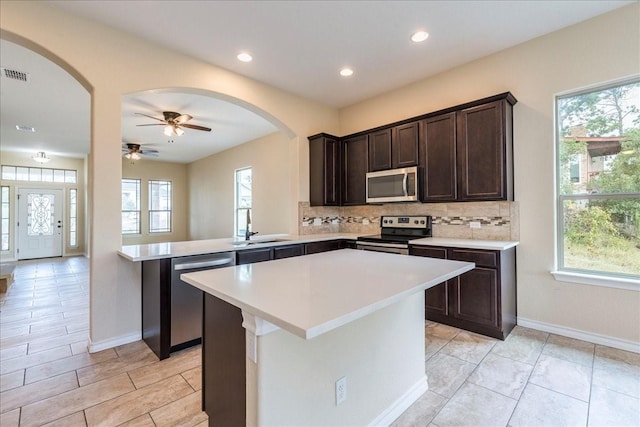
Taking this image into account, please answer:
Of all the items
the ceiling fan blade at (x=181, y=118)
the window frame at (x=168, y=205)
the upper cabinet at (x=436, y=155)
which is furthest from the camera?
the window frame at (x=168, y=205)

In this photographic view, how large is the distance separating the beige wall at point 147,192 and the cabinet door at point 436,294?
26.8 feet

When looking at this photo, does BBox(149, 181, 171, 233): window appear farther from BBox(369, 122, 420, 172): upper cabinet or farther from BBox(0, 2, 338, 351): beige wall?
BBox(369, 122, 420, 172): upper cabinet

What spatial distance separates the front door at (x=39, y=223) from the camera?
299 inches

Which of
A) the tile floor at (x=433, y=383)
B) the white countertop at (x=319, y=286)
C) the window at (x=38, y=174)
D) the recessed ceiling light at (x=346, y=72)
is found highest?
the recessed ceiling light at (x=346, y=72)

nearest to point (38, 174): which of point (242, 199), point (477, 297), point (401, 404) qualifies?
point (242, 199)

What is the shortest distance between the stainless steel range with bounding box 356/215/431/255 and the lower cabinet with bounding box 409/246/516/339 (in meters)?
0.30

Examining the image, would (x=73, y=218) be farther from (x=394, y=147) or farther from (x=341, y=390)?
(x=341, y=390)

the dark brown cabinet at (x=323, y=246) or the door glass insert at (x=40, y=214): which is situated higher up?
the door glass insert at (x=40, y=214)

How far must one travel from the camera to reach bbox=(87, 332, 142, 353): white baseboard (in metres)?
2.58

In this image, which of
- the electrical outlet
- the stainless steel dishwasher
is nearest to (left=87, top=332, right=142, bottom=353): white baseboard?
the stainless steel dishwasher

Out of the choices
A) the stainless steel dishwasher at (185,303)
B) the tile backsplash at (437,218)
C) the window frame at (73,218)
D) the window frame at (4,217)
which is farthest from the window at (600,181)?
the window frame at (4,217)

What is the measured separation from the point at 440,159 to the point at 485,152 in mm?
482

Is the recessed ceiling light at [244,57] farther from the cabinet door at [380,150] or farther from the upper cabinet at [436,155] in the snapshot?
the cabinet door at [380,150]

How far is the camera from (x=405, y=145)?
3740 millimetres
